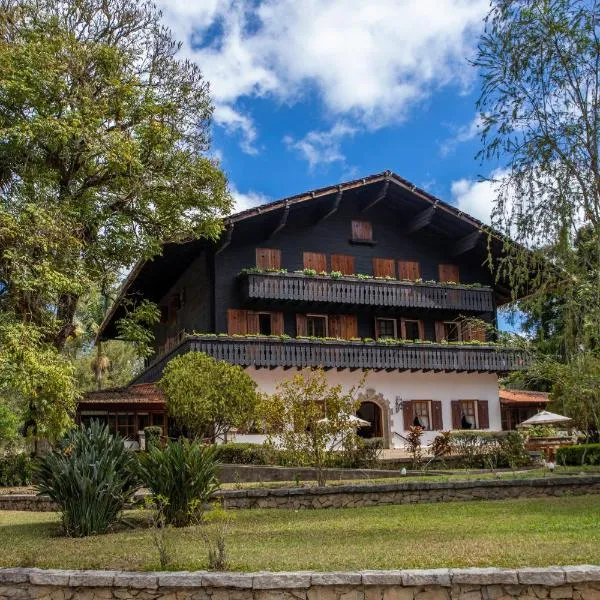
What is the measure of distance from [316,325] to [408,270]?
469cm

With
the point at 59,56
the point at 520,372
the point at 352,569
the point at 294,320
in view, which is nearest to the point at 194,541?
the point at 352,569

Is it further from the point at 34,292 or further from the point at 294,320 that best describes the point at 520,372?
the point at 294,320

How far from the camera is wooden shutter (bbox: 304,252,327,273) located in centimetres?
3041

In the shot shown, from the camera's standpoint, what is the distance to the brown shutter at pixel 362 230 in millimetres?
31609

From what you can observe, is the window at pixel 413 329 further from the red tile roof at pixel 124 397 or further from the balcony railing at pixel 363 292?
the red tile roof at pixel 124 397

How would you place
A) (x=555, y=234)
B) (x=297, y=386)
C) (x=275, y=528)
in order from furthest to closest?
(x=297, y=386) → (x=555, y=234) → (x=275, y=528)

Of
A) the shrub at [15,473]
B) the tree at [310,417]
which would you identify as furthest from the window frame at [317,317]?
the tree at [310,417]

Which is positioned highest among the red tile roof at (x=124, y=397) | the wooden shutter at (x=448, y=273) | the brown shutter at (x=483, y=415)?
the wooden shutter at (x=448, y=273)

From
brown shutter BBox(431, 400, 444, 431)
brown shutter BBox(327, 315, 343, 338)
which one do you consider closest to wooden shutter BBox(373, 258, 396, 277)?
brown shutter BBox(327, 315, 343, 338)

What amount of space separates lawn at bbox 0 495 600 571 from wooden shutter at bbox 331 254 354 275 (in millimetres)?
18573

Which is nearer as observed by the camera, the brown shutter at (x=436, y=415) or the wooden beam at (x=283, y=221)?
the wooden beam at (x=283, y=221)

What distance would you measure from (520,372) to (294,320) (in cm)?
1750

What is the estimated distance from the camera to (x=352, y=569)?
712 centimetres

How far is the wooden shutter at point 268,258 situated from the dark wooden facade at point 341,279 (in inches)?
1.6
